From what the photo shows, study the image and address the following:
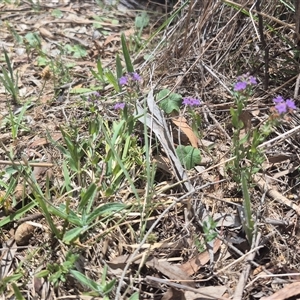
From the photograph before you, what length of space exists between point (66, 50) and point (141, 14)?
574 millimetres

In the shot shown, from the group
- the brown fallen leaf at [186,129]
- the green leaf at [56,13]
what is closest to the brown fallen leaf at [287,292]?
the brown fallen leaf at [186,129]

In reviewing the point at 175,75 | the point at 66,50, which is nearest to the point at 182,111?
the point at 175,75

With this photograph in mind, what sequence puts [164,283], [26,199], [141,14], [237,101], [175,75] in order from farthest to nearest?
1. [141,14]
2. [175,75]
3. [26,199]
4. [237,101]
5. [164,283]

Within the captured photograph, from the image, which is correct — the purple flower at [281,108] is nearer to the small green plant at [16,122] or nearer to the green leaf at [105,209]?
the green leaf at [105,209]

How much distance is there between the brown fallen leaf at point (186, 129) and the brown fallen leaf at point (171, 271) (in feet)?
1.48

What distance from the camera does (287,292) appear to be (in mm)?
1195

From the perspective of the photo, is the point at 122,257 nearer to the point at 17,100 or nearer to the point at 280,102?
the point at 280,102

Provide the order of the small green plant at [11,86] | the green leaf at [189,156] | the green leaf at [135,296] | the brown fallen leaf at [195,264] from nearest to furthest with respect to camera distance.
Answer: the green leaf at [135,296] < the brown fallen leaf at [195,264] < the green leaf at [189,156] < the small green plant at [11,86]

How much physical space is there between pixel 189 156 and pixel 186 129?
14 centimetres

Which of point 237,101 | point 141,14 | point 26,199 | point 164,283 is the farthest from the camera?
point 141,14

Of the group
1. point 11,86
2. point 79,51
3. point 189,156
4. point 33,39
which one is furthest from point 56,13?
point 189,156

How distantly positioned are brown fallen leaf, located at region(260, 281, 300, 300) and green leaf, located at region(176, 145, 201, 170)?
46 centimetres

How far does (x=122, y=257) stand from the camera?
4.19 feet

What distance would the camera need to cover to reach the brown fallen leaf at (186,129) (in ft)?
5.15
